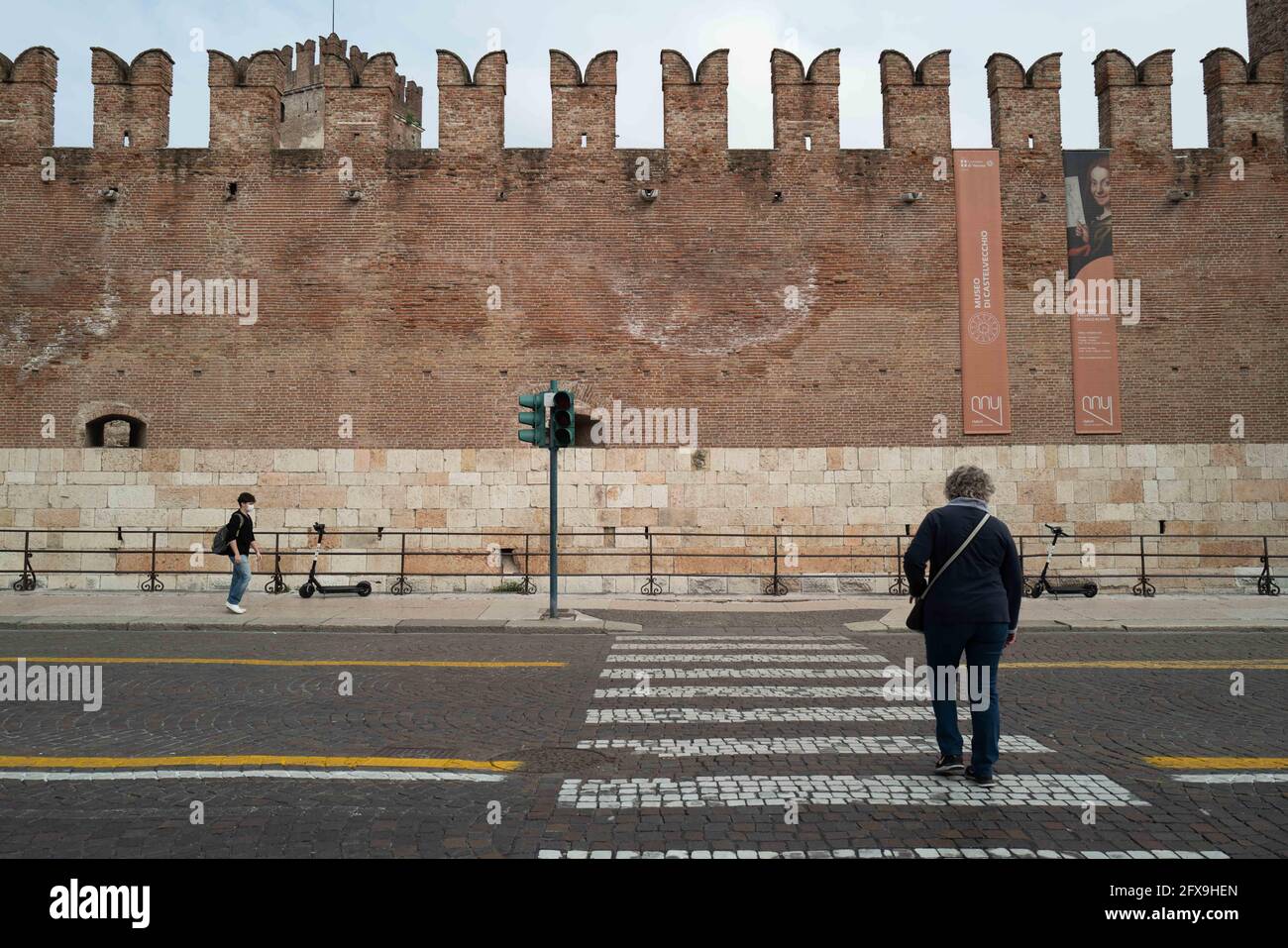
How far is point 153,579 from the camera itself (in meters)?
17.5

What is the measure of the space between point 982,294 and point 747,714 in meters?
14.1

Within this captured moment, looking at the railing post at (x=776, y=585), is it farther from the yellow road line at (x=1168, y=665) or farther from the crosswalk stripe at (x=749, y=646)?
the yellow road line at (x=1168, y=665)

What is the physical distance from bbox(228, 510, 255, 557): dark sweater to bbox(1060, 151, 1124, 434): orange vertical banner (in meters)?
15.7

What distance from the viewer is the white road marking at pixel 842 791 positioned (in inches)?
202

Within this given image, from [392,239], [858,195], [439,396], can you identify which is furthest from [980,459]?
[392,239]

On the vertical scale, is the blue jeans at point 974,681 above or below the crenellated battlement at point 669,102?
below

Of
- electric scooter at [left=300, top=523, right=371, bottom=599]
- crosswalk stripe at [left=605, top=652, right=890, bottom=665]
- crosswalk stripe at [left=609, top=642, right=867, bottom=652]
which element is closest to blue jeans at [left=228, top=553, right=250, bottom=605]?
electric scooter at [left=300, top=523, right=371, bottom=599]

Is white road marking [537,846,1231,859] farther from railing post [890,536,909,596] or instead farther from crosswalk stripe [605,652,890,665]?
railing post [890,536,909,596]

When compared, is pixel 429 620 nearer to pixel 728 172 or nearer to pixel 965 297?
pixel 728 172

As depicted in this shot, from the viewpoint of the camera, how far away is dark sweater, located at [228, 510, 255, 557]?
46.2 ft

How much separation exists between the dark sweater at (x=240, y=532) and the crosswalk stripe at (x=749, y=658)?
6796 millimetres

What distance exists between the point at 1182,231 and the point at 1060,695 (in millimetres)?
14904

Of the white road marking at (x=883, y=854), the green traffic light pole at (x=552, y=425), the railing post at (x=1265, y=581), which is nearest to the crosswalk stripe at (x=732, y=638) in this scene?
the green traffic light pole at (x=552, y=425)

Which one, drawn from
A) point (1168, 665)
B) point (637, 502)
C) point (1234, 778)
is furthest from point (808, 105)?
point (1234, 778)
